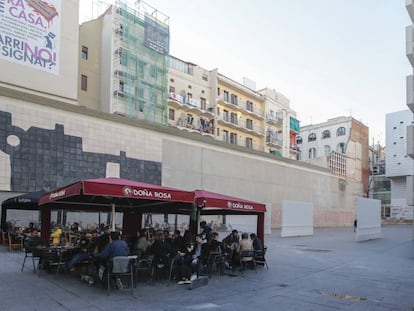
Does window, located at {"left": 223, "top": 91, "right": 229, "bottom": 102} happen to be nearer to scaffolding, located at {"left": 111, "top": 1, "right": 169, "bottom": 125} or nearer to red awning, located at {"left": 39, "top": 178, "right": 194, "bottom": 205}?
scaffolding, located at {"left": 111, "top": 1, "right": 169, "bottom": 125}

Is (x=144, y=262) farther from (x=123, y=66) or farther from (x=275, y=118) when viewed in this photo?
(x=275, y=118)

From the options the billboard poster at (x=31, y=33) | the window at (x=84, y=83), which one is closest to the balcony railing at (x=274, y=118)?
the window at (x=84, y=83)

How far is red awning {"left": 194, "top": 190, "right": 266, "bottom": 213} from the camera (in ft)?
37.1

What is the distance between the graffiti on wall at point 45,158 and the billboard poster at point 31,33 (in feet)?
28.8

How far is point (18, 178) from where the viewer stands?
2320 cm

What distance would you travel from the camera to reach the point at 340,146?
237 feet

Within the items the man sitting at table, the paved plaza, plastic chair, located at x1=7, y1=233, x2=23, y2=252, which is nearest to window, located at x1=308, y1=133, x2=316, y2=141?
the paved plaza

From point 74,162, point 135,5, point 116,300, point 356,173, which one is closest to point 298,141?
point 356,173

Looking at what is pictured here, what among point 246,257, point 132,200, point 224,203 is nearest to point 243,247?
point 246,257

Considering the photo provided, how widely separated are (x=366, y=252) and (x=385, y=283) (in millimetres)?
8939

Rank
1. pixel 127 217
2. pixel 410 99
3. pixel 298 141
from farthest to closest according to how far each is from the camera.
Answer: pixel 298 141 < pixel 410 99 < pixel 127 217

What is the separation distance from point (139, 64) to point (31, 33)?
1308 cm

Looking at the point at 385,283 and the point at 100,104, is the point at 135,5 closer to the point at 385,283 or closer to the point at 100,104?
the point at 100,104

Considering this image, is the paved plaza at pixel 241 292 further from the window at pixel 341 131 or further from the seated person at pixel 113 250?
the window at pixel 341 131
